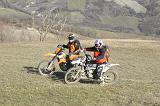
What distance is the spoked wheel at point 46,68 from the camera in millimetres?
20609

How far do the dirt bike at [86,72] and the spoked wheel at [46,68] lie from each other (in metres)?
2.14

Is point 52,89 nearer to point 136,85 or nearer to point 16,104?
point 16,104

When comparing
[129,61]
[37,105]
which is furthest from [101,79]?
[129,61]

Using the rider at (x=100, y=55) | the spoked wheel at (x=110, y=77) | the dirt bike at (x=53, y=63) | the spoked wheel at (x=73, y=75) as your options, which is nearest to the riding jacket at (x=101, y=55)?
the rider at (x=100, y=55)

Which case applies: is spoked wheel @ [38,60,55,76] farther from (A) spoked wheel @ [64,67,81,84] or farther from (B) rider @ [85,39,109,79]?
(B) rider @ [85,39,109,79]

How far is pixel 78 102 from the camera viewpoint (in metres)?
15.8

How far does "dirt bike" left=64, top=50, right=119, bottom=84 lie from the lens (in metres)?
18.4

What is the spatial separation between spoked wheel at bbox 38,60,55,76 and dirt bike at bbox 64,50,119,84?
214 centimetres

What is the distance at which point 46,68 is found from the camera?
20.6m

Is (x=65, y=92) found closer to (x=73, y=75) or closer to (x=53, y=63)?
(x=73, y=75)

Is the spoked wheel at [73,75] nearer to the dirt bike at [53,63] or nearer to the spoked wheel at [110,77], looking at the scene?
the dirt bike at [53,63]

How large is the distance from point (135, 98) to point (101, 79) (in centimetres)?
259

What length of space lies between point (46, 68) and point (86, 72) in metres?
2.90

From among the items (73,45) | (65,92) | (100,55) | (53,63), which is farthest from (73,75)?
(53,63)
